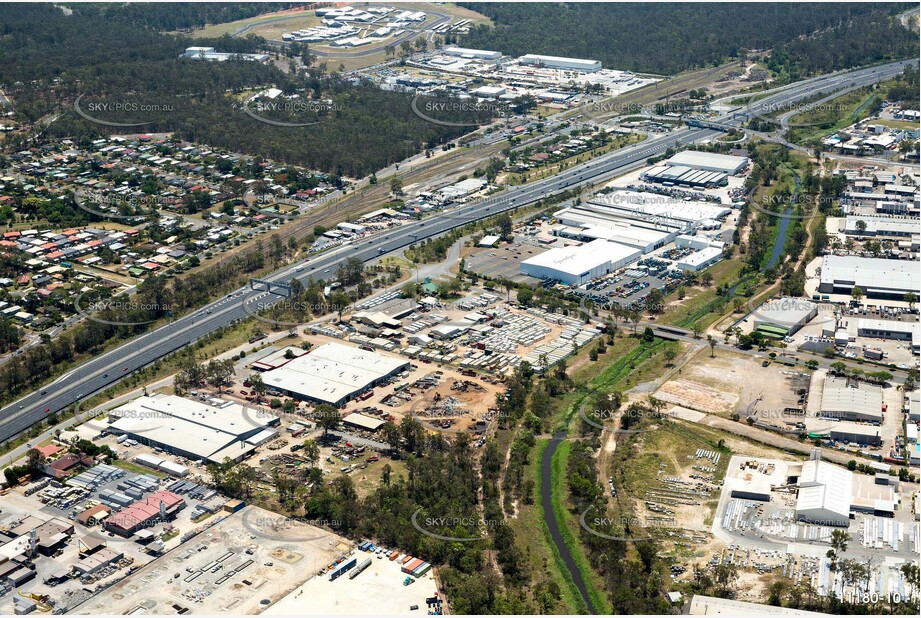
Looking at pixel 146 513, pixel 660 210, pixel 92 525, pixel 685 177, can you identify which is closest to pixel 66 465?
pixel 92 525

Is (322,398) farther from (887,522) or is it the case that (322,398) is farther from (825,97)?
(825,97)

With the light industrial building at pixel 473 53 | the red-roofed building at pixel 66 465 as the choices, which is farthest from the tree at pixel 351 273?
the light industrial building at pixel 473 53

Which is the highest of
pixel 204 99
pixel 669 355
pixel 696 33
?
pixel 696 33

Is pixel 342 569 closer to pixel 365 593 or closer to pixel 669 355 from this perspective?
pixel 365 593

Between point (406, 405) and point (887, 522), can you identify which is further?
point (406, 405)

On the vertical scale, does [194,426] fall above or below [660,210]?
below

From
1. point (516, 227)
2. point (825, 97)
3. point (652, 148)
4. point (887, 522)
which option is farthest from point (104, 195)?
point (825, 97)
